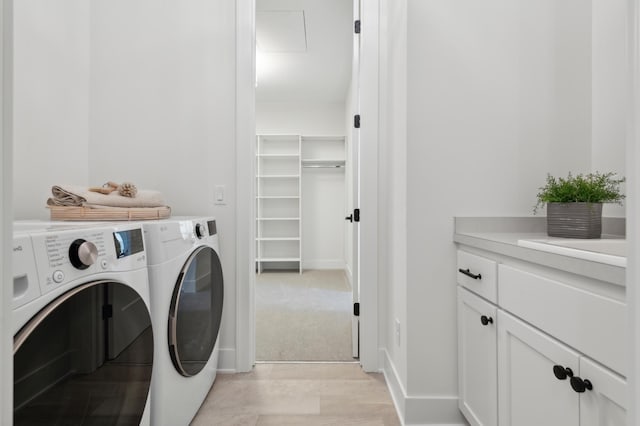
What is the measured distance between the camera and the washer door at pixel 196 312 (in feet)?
3.95

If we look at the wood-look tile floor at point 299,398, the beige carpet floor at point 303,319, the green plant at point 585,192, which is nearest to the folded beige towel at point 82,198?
the wood-look tile floor at point 299,398

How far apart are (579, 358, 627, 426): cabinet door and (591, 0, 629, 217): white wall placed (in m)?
0.86

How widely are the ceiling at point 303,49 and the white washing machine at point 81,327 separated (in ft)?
8.01

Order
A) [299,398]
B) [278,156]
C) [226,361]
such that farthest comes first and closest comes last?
[278,156] < [226,361] < [299,398]

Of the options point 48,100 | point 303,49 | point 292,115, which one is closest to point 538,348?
point 48,100

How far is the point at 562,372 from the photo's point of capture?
75cm

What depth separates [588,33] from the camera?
1.36m

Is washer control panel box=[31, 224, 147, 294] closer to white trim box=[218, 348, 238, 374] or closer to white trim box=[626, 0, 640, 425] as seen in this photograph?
white trim box=[626, 0, 640, 425]

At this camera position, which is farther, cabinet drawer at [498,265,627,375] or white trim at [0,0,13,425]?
cabinet drawer at [498,265,627,375]

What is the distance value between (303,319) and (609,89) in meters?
2.33

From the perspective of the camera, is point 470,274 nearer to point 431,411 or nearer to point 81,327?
point 431,411

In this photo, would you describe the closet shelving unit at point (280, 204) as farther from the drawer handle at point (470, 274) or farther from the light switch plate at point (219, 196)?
the drawer handle at point (470, 274)

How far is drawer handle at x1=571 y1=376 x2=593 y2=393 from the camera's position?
69 cm

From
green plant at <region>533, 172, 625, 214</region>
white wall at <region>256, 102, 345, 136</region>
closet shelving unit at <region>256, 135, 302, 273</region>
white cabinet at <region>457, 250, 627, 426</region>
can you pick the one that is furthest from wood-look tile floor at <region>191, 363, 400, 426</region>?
white wall at <region>256, 102, 345, 136</region>
